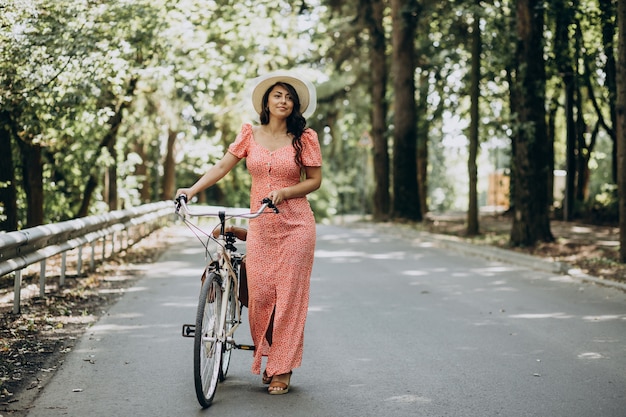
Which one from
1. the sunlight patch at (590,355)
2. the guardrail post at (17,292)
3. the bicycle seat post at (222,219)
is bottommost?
the sunlight patch at (590,355)

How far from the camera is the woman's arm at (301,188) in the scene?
6.09m

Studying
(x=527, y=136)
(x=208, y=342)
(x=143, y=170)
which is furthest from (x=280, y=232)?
(x=143, y=170)

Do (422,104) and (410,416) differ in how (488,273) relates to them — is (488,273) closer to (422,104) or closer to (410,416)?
(410,416)

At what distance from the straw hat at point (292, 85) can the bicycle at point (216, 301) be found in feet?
2.99

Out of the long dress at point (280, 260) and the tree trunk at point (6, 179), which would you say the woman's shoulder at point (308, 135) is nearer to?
the long dress at point (280, 260)

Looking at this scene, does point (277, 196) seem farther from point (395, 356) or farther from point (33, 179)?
point (33, 179)

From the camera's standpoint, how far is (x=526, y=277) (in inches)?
564

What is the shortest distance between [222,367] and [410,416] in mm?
1519

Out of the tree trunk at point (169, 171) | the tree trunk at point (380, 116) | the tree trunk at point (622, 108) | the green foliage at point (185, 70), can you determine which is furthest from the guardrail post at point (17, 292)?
the tree trunk at point (169, 171)

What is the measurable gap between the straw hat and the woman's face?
0.07 m

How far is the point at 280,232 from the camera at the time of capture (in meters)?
6.41

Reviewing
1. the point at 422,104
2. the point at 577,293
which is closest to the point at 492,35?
the point at 422,104

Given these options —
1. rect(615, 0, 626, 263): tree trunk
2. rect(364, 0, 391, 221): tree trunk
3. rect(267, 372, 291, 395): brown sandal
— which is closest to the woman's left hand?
rect(267, 372, 291, 395): brown sandal

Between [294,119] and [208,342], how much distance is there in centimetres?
168
